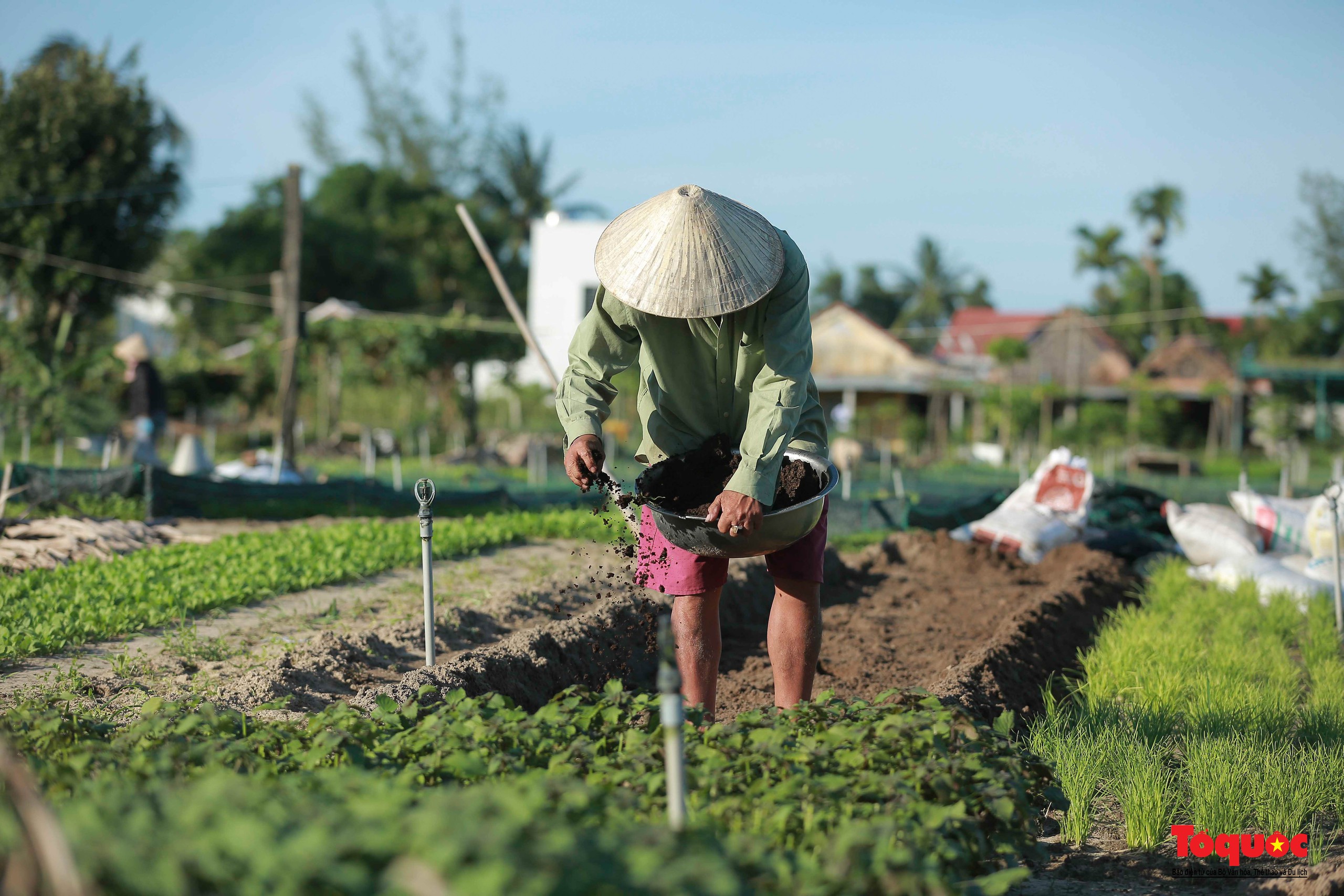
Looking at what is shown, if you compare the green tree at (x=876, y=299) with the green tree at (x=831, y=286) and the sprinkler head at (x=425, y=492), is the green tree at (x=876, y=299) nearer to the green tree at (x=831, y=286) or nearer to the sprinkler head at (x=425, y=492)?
the green tree at (x=831, y=286)

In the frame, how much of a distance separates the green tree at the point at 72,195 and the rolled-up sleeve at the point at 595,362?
14072 mm

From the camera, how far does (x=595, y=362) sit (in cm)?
321

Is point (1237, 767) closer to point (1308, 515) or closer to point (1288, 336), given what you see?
point (1308, 515)

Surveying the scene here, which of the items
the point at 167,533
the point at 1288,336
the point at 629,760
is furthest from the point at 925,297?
the point at 629,760

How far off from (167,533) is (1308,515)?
7202 millimetres

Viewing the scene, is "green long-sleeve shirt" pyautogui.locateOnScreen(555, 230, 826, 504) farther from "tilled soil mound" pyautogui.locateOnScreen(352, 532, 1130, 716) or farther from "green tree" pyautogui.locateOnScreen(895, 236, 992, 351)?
"green tree" pyautogui.locateOnScreen(895, 236, 992, 351)

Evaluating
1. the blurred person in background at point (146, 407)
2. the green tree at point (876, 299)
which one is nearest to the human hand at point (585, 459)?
the blurred person in background at point (146, 407)

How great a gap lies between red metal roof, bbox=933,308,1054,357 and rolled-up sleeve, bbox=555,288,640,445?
34817mm

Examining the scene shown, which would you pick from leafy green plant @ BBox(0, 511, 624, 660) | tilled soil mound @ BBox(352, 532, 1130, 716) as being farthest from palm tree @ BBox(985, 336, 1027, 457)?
leafy green plant @ BBox(0, 511, 624, 660)

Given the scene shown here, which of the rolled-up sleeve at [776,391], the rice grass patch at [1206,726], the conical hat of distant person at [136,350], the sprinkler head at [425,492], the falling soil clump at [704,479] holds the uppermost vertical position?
the conical hat of distant person at [136,350]

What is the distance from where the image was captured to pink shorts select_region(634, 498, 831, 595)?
3141 millimetres

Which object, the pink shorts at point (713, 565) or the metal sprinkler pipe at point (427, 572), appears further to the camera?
the metal sprinkler pipe at point (427, 572)

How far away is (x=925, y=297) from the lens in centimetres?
4938

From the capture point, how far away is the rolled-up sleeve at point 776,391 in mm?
2797
